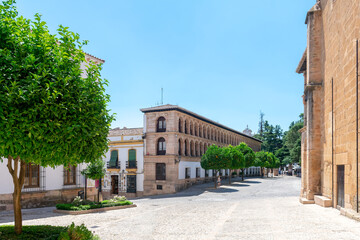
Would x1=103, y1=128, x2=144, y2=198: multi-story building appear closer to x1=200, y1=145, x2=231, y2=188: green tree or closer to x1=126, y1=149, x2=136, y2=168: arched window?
x1=126, y1=149, x2=136, y2=168: arched window

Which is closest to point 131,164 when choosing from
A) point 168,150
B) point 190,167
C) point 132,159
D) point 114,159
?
point 132,159

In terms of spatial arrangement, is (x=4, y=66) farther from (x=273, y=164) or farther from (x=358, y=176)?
(x=273, y=164)

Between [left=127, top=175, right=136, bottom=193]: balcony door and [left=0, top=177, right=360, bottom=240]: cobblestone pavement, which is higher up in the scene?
[left=0, top=177, right=360, bottom=240]: cobblestone pavement

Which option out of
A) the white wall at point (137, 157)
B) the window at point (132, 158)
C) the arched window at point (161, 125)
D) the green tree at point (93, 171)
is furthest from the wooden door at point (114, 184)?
the green tree at point (93, 171)

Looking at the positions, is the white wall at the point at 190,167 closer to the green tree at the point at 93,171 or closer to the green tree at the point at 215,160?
the green tree at the point at 215,160

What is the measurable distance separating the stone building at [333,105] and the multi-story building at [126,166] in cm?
2415

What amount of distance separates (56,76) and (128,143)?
113 ft

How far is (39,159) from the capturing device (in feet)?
24.8

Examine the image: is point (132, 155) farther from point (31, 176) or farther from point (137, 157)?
point (31, 176)

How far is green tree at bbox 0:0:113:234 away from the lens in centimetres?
688

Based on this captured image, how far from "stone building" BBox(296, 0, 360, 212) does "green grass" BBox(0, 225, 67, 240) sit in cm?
1143

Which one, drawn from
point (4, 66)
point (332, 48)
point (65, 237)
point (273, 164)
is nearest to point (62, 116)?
point (4, 66)

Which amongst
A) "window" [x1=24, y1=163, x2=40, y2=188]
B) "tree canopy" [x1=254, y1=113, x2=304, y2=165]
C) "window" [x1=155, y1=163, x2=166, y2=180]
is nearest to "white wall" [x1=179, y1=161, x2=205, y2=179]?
"window" [x1=155, y1=163, x2=166, y2=180]

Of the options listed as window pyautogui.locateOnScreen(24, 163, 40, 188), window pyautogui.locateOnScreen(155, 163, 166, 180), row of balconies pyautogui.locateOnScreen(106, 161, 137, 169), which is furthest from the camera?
row of balconies pyautogui.locateOnScreen(106, 161, 137, 169)
